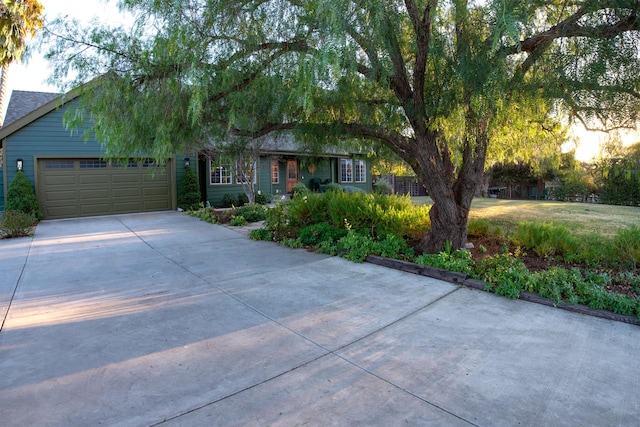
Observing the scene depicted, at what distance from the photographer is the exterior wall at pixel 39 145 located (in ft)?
40.9

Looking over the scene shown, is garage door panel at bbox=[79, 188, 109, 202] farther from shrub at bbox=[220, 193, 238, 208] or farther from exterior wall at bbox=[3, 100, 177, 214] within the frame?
shrub at bbox=[220, 193, 238, 208]

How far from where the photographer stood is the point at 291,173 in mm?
19328

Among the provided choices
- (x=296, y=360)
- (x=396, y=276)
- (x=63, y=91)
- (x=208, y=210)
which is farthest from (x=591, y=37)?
(x=208, y=210)

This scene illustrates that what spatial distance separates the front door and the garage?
5.82m

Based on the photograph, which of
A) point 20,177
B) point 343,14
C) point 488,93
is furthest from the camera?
point 20,177

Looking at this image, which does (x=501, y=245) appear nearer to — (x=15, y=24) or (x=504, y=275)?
(x=504, y=275)

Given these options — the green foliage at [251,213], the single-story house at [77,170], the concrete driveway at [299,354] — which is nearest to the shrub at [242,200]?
the single-story house at [77,170]

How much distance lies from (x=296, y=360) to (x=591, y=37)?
15.2 feet

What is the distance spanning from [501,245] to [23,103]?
17034 millimetres

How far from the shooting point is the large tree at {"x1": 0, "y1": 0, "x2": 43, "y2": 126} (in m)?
12.0

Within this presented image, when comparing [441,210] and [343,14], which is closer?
[343,14]

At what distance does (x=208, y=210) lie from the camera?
1347 cm

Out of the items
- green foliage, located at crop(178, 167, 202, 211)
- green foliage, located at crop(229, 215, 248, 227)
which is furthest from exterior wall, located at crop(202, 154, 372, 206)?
green foliage, located at crop(229, 215, 248, 227)

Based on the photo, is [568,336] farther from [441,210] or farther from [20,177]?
[20,177]
